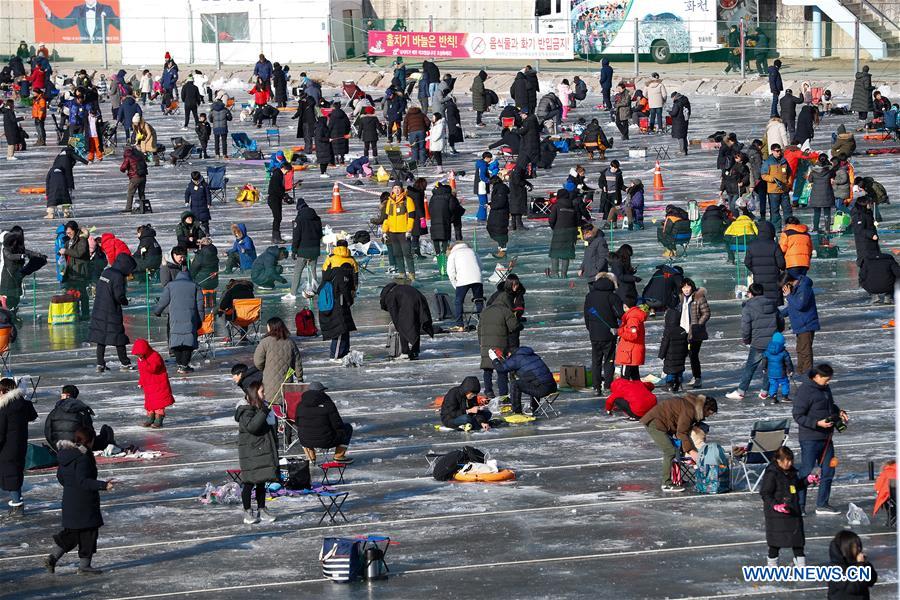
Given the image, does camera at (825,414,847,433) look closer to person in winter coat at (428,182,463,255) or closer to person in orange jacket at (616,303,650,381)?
person in orange jacket at (616,303,650,381)

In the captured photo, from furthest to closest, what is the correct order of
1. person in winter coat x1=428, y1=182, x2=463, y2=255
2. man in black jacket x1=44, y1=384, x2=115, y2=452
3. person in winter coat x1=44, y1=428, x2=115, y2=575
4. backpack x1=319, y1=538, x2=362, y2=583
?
person in winter coat x1=428, y1=182, x2=463, y2=255, man in black jacket x1=44, y1=384, x2=115, y2=452, person in winter coat x1=44, y1=428, x2=115, y2=575, backpack x1=319, y1=538, x2=362, y2=583

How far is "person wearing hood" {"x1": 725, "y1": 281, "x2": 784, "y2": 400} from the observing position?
67.7 feet

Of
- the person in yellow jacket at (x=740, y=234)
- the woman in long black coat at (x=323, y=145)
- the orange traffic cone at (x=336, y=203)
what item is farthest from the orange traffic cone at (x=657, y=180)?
the person in yellow jacket at (x=740, y=234)

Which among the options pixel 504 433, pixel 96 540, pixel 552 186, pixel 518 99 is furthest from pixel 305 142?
pixel 96 540

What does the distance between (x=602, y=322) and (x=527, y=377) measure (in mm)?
1372

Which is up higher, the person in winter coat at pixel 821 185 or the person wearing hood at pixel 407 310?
the person in winter coat at pixel 821 185

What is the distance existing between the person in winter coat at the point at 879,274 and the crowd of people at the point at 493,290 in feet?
0.11

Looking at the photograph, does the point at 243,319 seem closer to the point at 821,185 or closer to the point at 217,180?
the point at 821,185

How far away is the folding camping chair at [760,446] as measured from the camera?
57.0ft

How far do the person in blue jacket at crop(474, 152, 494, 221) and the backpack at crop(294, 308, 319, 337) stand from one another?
8994 mm

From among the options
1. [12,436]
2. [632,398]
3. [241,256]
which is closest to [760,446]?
[632,398]

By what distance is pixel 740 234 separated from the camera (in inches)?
1142

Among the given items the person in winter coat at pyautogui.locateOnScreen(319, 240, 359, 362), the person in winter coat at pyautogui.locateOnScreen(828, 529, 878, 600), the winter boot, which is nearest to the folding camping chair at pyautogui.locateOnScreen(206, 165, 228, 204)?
the person in winter coat at pyautogui.locateOnScreen(319, 240, 359, 362)

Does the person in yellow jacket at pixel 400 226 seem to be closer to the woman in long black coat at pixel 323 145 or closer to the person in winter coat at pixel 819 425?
the woman in long black coat at pixel 323 145
